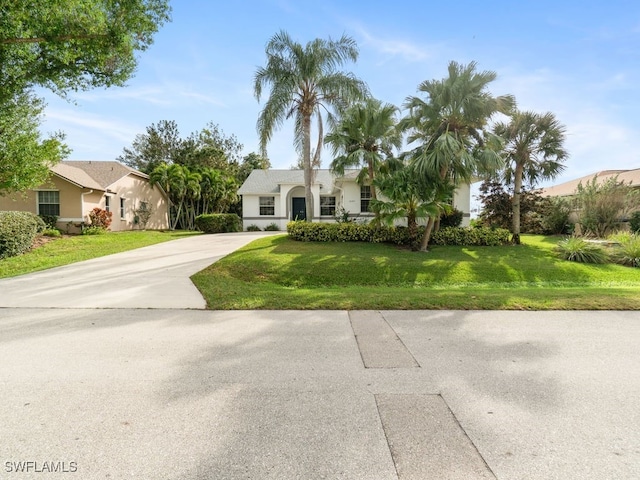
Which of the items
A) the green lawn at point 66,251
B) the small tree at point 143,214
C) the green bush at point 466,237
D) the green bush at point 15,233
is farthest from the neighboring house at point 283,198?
the green bush at point 15,233

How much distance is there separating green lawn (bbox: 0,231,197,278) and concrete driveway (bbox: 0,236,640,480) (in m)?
6.73

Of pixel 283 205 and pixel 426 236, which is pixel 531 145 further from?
pixel 283 205

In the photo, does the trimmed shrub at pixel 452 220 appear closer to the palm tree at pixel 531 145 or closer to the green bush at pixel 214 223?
the palm tree at pixel 531 145

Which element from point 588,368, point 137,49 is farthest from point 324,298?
point 137,49

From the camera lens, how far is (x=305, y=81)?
13.4 metres

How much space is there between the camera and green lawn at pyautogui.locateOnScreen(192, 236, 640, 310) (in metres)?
6.03

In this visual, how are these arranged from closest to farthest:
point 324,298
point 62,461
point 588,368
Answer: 1. point 62,461
2. point 588,368
3. point 324,298

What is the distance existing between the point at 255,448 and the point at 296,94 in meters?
13.7

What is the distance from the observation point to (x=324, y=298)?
639 cm

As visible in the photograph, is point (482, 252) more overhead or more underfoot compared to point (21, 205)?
more underfoot

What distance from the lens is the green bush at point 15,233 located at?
1102 centimetres

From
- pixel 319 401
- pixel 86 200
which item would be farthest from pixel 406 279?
pixel 86 200

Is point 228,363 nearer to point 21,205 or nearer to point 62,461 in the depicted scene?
point 62,461

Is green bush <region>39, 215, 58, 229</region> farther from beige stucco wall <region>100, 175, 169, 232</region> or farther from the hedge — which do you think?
the hedge
